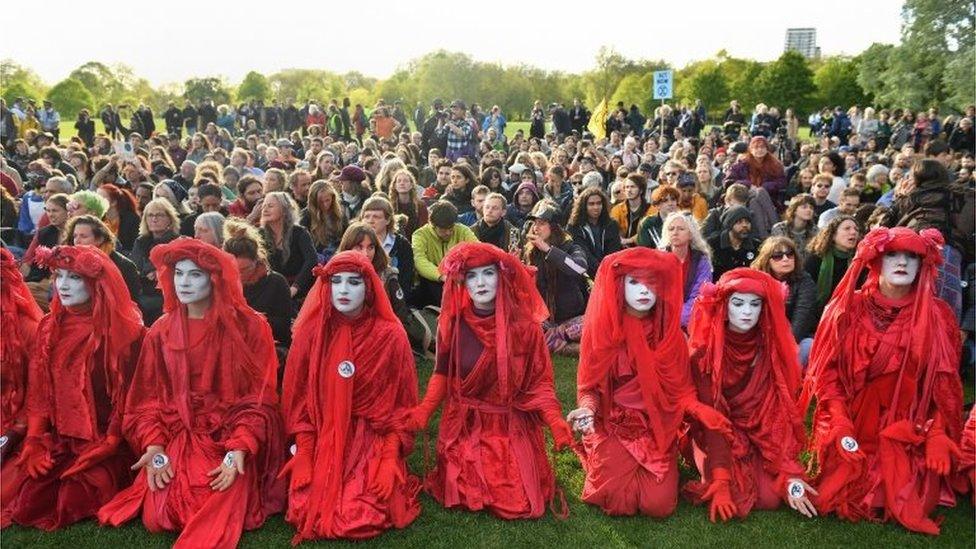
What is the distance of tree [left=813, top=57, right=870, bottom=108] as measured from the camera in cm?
3834

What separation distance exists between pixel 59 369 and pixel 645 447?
332 centimetres

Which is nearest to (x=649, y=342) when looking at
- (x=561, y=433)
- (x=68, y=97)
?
(x=561, y=433)

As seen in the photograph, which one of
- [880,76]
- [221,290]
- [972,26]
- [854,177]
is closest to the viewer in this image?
[221,290]

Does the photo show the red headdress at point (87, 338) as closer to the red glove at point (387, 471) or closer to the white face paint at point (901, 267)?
the red glove at point (387, 471)

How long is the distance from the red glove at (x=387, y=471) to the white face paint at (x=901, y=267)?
2.92 metres

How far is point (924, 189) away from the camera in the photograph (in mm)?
6473

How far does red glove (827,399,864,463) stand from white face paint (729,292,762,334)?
2.31 feet

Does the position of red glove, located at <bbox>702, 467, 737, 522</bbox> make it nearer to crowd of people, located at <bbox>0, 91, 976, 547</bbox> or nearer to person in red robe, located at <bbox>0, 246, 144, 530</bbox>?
crowd of people, located at <bbox>0, 91, 976, 547</bbox>

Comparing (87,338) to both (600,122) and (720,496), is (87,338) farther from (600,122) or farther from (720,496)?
(600,122)

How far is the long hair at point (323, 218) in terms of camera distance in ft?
25.0

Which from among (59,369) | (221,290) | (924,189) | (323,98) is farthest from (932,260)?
(323,98)

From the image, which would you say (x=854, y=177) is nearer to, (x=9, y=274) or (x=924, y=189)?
(x=924, y=189)

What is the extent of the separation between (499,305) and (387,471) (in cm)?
110

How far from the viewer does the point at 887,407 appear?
446cm
